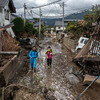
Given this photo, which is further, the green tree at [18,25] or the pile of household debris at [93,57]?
the green tree at [18,25]

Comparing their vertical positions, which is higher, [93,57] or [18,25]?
[18,25]

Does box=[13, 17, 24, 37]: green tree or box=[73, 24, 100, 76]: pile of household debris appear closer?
box=[73, 24, 100, 76]: pile of household debris

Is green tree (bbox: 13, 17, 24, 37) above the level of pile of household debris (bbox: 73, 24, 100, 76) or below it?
above

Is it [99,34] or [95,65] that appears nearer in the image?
[99,34]

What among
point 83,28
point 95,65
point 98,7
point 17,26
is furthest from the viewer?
point 17,26

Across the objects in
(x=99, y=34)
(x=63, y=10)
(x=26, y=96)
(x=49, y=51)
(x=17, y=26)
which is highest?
(x=63, y=10)

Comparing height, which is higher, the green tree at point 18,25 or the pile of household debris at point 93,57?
the green tree at point 18,25

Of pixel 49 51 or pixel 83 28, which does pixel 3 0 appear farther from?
pixel 83 28

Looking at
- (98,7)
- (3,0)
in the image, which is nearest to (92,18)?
(98,7)

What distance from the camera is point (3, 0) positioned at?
12328mm

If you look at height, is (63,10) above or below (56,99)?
above

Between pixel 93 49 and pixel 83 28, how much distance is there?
1050cm

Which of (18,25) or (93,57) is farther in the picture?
(18,25)

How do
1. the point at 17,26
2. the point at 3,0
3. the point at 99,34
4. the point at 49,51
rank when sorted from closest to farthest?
the point at 99,34 → the point at 49,51 → the point at 3,0 → the point at 17,26
